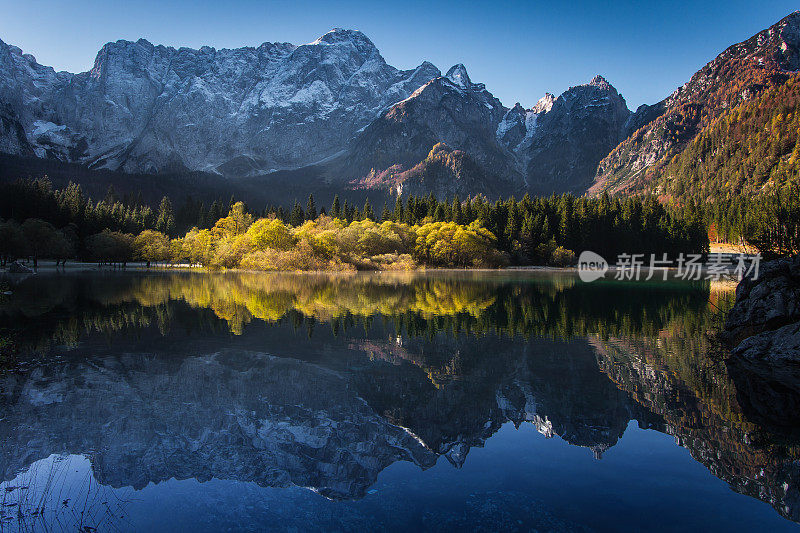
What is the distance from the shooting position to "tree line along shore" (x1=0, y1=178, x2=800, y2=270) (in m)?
80.9

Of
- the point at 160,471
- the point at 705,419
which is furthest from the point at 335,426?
the point at 705,419

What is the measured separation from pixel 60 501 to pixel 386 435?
5447 millimetres

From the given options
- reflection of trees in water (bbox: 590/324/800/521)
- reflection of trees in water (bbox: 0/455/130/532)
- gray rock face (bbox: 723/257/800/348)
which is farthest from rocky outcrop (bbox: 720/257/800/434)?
reflection of trees in water (bbox: 0/455/130/532)

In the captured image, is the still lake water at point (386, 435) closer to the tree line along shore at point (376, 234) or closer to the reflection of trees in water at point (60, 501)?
the reflection of trees in water at point (60, 501)

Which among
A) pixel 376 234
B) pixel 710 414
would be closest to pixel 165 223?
pixel 376 234

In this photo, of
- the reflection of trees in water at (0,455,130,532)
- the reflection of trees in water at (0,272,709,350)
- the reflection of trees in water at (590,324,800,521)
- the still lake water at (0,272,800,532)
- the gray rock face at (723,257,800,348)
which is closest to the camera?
the reflection of trees in water at (0,455,130,532)

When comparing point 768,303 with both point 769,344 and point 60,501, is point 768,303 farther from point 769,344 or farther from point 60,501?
point 60,501

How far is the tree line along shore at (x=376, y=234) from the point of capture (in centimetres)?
8088

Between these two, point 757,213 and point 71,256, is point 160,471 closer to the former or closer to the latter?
point 71,256

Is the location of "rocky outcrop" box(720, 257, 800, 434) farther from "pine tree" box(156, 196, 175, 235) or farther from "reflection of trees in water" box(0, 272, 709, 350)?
"pine tree" box(156, 196, 175, 235)

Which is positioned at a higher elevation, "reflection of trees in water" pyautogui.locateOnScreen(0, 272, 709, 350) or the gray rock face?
the gray rock face

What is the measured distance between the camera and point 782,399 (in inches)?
457

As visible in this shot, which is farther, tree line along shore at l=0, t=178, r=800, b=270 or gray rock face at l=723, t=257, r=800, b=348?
tree line along shore at l=0, t=178, r=800, b=270

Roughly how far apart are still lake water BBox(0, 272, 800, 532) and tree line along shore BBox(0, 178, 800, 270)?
63.6 meters
